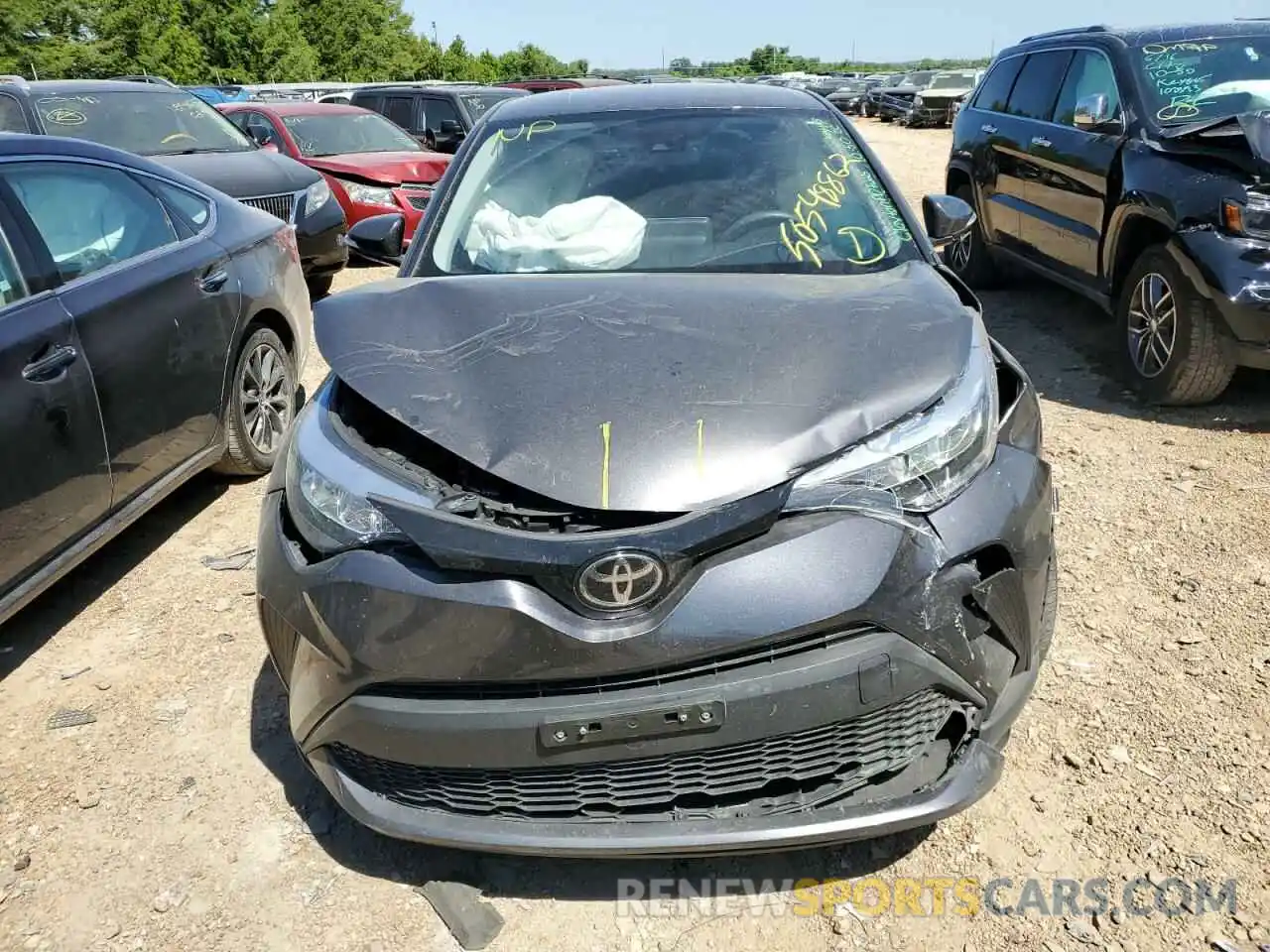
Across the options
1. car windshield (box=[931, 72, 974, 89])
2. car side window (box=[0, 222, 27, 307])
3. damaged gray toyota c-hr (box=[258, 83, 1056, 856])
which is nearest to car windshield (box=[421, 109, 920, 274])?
damaged gray toyota c-hr (box=[258, 83, 1056, 856])

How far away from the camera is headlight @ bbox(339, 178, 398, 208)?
9.09m

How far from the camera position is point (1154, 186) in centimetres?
480

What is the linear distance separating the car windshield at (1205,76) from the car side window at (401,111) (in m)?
9.87

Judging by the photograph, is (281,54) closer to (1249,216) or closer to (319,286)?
(319,286)

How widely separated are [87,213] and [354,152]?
22.6 feet

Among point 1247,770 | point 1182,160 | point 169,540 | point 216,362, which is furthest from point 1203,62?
point 169,540

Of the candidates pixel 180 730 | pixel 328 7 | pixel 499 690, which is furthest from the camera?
pixel 328 7

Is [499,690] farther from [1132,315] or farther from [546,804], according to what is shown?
[1132,315]

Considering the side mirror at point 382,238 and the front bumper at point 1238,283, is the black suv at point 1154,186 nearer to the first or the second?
the front bumper at point 1238,283

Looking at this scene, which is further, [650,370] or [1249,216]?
[1249,216]

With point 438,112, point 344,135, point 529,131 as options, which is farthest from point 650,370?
point 438,112

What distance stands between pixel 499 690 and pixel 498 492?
38cm

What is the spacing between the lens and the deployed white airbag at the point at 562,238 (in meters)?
2.97

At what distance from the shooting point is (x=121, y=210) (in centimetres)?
380
